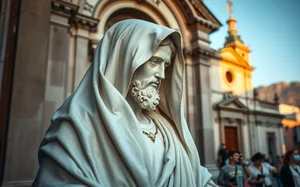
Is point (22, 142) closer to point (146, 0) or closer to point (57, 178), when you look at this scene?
point (57, 178)

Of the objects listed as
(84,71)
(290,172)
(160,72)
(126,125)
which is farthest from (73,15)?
(126,125)

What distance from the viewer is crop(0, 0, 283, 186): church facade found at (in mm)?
4801

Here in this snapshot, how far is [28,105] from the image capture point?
16.1ft

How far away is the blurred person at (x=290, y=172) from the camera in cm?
471

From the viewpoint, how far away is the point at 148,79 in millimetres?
1347

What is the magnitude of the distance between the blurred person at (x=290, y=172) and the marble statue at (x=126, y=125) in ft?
14.3

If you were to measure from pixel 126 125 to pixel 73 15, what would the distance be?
8.56 metres

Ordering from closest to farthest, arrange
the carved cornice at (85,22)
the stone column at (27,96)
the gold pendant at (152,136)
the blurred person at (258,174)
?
the gold pendant at (152,136) → the stone column at (27,96) → the blurred person at (258,174) → the carved cornice at (85,22)

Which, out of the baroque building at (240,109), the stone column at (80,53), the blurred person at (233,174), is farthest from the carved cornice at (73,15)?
the baroque building at (240,109)

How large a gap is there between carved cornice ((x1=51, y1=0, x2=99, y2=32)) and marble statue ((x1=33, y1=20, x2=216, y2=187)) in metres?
7.74

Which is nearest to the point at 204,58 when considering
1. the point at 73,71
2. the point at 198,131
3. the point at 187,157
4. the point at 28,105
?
the point at 198,131

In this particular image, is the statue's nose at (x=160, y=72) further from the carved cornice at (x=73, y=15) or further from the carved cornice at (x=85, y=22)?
the carved cornice at (x=85, y=22)

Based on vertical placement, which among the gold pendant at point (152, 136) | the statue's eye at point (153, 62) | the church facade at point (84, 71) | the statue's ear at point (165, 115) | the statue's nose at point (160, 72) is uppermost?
the church facade at point (84, 71)

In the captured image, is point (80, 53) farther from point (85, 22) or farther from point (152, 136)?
point (152, 136)
